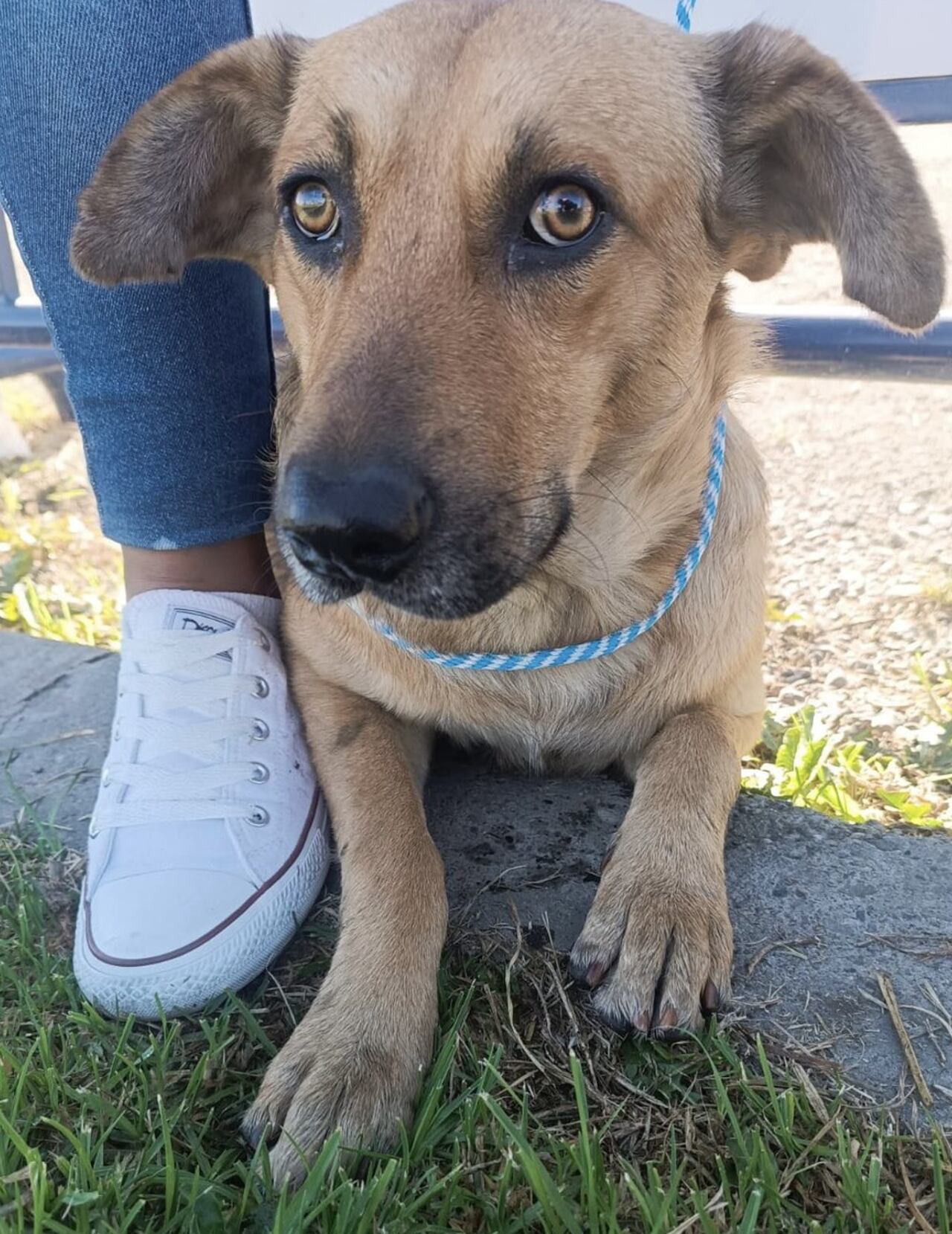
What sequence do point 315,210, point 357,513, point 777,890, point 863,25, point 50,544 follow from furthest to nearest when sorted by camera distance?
1. point 50,544
2. point 863,25
3. point 777,890
4. point 315,210
5. point 357,513

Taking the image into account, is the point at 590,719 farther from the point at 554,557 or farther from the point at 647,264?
the point at 647,264

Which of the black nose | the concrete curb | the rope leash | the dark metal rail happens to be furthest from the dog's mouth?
the dark metal rail

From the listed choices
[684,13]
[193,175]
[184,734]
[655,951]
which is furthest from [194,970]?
[684,13]

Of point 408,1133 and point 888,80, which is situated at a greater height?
point 888,80

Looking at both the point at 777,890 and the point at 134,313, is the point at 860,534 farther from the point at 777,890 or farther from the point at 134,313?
the point at 134,313

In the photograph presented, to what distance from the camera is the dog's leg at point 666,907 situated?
67.2 inches

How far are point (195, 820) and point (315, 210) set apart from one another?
46.8 inches

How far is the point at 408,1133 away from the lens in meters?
1.52

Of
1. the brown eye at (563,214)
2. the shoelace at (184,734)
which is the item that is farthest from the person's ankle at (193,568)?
the brown eye at (563,214)

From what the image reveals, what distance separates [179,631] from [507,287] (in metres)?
1.12

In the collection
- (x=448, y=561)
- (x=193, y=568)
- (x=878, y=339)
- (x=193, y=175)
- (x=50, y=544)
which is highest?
(x=193, y=175)

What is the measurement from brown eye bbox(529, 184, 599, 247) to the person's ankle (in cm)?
119

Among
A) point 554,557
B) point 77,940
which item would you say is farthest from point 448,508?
point 77,940

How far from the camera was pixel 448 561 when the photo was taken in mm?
1575
